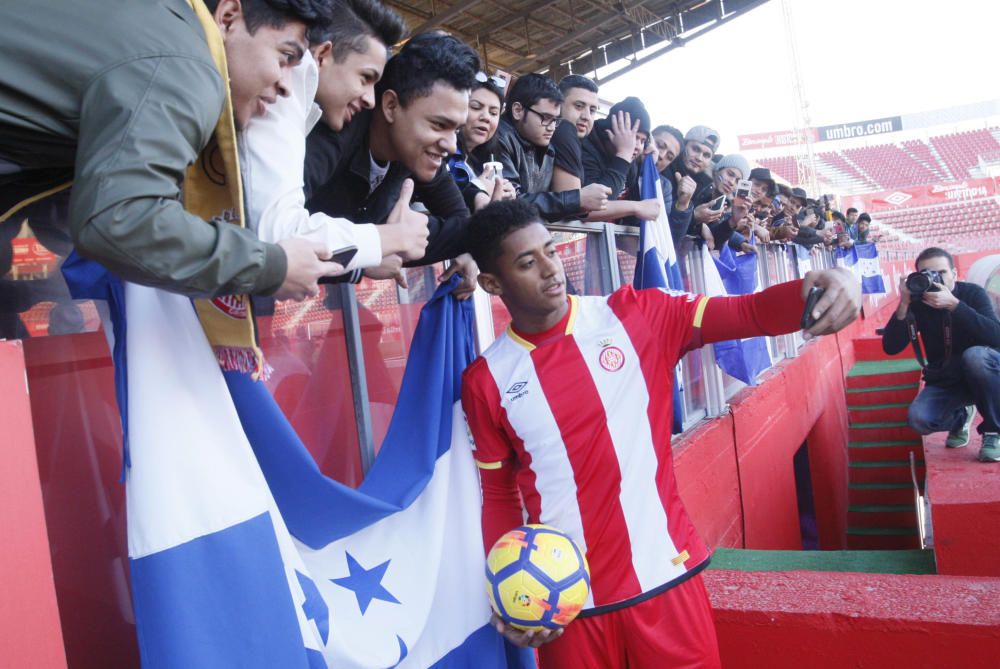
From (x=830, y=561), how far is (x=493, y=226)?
129 inches

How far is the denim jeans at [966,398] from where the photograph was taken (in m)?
5.10

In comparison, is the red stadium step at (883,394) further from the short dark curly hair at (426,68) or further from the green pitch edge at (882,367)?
the short dark curly hair at (426,68)

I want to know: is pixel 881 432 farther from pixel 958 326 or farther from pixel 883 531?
pixel 958 326

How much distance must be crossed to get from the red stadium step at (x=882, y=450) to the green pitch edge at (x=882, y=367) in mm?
1228

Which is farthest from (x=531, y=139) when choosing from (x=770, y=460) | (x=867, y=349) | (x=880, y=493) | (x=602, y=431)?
(x=867, y=349)

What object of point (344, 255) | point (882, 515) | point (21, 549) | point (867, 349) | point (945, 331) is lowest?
point (882, 515)

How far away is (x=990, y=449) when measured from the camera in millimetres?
4660

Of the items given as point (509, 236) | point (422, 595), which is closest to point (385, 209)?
point (509, 236)

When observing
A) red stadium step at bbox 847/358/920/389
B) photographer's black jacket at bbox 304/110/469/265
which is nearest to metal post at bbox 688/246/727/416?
photographer's black jacket at bbox 304/110/469/265

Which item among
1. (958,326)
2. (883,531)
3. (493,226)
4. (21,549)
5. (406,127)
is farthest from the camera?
(883,531)

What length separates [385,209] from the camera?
2225 millimetres

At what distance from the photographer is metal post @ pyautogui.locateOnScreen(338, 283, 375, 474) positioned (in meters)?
2.53

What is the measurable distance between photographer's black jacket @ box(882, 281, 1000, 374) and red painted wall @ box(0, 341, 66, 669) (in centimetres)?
572

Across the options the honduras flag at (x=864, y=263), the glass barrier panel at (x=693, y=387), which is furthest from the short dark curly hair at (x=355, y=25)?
the honduras flag at (x=864, y=263)
